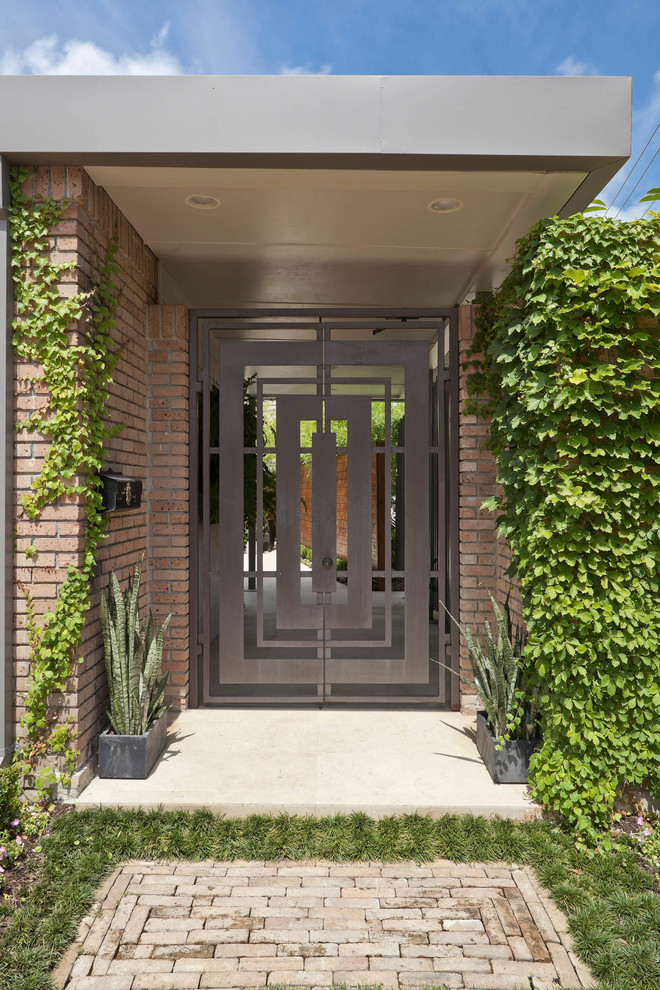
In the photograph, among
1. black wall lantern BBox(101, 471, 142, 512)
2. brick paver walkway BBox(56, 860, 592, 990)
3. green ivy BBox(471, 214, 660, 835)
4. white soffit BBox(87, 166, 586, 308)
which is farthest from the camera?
black wall lantern BBox(101, 471, 142, 512)

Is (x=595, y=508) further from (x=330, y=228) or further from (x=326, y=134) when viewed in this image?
(x=330, y=228)

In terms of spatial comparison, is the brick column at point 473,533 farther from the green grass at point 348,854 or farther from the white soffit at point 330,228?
the green grass at point 348,854

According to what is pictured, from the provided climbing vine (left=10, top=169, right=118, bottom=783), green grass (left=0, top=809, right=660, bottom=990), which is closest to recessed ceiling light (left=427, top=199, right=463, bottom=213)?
climbing vine (left=10, top=169, right=118, bottom=783)

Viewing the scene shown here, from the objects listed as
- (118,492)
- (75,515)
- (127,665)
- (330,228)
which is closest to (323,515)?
(118,492)

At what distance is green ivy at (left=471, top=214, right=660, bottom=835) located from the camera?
296 centimetres

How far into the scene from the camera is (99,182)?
3439mm

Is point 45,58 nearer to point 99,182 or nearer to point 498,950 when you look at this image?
point 99,182

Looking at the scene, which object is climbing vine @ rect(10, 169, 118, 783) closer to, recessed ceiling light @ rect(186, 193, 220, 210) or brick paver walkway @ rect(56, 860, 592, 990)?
recessed ceiling light @ rect(186, 193, 220, 210)

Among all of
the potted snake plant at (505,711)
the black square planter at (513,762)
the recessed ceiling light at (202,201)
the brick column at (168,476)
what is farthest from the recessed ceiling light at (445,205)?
the black square planter at (513,762)

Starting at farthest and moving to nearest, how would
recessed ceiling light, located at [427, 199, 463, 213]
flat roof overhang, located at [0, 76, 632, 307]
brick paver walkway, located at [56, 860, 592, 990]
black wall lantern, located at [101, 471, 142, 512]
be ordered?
recessed ceiling light, located at [427, 199, 463, 213] < black wall lantern, located at [101, 471, 142, 512] < flat roof overhang, located at [0, 76, 632, 307] < brick paver walkway, located at [56, 860, 592, 990]

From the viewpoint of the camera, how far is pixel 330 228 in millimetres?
4039

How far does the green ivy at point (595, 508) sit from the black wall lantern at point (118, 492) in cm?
218

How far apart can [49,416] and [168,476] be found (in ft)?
4.18

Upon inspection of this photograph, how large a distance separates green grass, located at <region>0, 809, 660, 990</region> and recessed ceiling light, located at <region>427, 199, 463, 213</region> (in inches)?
128
